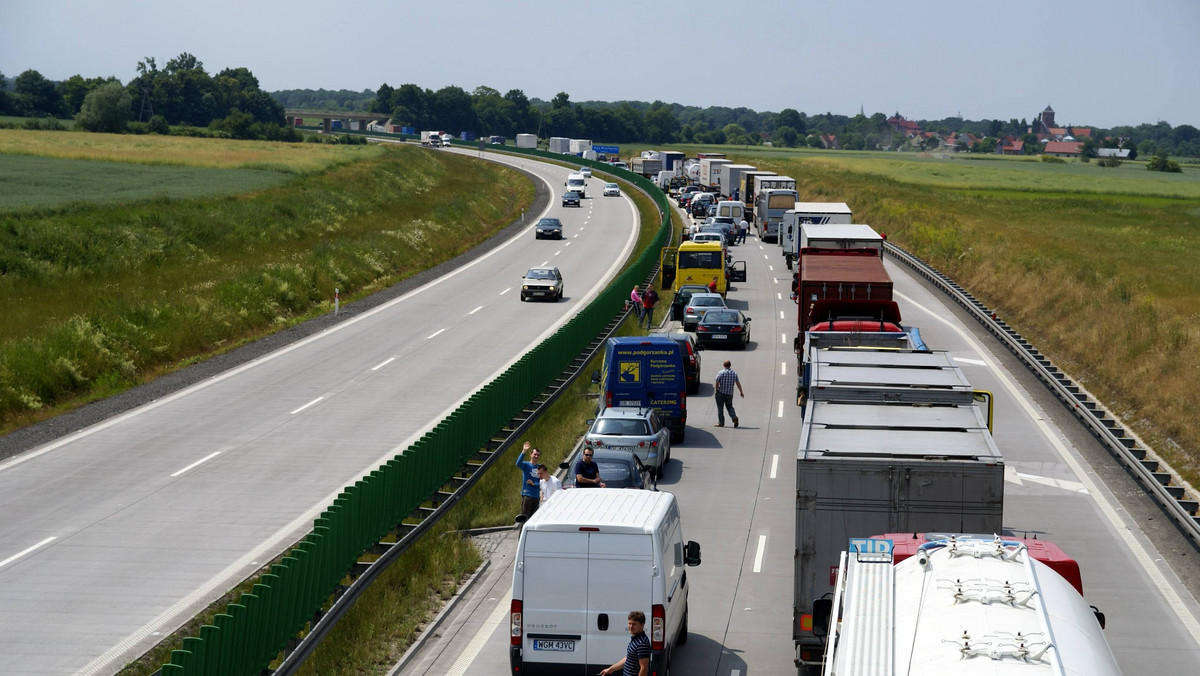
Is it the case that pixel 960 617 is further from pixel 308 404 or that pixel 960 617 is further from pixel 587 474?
pixel 308 404

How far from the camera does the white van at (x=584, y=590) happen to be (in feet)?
40.0

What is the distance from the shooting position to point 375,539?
57.5ft

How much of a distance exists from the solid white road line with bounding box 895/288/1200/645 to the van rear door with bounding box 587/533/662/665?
775 cm

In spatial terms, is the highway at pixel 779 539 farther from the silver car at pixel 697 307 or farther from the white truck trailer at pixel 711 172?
the white truck trailer at pixel 711 172

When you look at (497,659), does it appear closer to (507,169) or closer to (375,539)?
(375,539)

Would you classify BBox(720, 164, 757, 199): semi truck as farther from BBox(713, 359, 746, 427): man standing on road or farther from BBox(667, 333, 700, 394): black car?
BBox(713, 359, 746, 427): man standing on road

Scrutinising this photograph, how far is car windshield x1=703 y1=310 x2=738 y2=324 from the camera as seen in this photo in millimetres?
39094

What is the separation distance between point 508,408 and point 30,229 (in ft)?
102

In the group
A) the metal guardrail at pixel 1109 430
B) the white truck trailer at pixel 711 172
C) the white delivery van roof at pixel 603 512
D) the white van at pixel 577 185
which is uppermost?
the white truck trailer at pixel 711 172

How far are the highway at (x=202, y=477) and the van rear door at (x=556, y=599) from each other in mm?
5672

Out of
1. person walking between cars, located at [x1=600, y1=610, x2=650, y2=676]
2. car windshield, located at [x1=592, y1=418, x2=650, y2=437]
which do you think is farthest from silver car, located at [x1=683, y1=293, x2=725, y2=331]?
person walking between cars, located at [x1=600, y1=610, x2=650, y2=676]

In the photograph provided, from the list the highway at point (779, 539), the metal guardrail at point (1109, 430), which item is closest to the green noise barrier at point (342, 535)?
the highway at point (779, 539)

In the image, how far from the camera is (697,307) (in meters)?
41.6

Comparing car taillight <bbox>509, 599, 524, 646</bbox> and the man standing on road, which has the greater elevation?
car taillight <bbox>509, 599, 524, 646</bbox>
